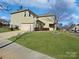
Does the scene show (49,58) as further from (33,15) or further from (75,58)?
(33,15)

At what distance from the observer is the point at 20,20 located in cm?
4834

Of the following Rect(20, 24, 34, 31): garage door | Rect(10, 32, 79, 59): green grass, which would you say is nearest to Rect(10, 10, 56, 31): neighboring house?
Rect(20, 24, 34, 31): garage door

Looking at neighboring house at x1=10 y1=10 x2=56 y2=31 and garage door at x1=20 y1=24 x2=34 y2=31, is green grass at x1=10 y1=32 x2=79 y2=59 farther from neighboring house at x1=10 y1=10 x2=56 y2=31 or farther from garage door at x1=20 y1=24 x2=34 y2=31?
neighboring house at x1=10 y1=10 x2=56 y2=31

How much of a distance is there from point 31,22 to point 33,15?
11.6 ft

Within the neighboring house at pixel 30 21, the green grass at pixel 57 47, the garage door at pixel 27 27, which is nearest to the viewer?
the green grass at pixel 57 47

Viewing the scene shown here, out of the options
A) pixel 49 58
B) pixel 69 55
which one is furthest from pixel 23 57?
pixel 69 55

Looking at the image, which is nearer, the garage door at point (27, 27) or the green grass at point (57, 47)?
the green grass at point (57, 47)

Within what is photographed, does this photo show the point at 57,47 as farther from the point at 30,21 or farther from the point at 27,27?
the point at 30,21

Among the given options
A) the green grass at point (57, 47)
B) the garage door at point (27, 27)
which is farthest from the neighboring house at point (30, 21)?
the green grass at point (57, 47)

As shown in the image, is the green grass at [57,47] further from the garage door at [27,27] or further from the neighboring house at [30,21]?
the neighboring house at [30,21]

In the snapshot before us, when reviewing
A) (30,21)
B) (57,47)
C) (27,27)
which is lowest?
(57,47)

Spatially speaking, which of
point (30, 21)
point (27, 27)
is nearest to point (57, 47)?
point (27, 27)

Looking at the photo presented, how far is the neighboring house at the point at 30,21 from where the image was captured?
46.2m

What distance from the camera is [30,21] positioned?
46.7 m
